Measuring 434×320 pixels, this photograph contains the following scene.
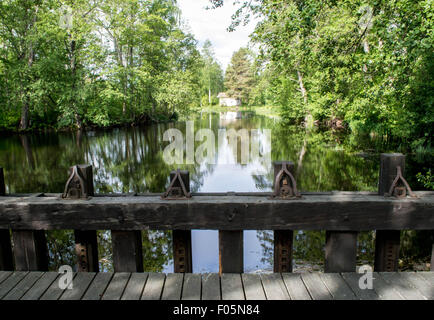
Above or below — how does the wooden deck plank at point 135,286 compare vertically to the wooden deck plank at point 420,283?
above

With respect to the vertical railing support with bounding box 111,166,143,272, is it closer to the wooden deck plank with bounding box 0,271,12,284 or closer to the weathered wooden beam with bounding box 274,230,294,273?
the wooden deck plank with bounding box 0,271,12,284

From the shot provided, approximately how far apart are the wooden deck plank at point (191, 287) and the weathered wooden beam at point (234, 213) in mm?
472

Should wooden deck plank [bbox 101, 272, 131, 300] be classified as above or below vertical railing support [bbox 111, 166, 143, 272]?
below

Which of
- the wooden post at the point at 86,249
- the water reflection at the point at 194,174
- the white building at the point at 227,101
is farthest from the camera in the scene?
the white building at the point at 227,101

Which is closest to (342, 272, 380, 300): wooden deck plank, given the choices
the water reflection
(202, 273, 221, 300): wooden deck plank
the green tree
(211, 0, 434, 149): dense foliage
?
(202, 273, 221, 300): wooden deck plank

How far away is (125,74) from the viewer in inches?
1028

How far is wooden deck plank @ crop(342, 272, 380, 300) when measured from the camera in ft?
7.57

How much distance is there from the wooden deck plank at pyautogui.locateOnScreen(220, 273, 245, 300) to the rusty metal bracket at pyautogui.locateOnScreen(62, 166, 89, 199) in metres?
1.34

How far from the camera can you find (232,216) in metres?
2.44

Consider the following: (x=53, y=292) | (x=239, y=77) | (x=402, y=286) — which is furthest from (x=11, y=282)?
(x=239, y=77)

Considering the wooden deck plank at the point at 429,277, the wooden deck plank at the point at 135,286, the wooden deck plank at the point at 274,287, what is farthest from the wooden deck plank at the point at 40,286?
the wooden deck plank at the point at 429,277

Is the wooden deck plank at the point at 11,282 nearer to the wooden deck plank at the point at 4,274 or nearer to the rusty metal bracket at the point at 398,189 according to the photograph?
the wooden deck plank at the point at 4,274

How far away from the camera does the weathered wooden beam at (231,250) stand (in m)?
2.57

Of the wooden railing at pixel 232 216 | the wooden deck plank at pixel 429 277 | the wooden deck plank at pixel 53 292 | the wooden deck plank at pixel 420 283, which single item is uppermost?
the wooden railing at pixel 232 216
